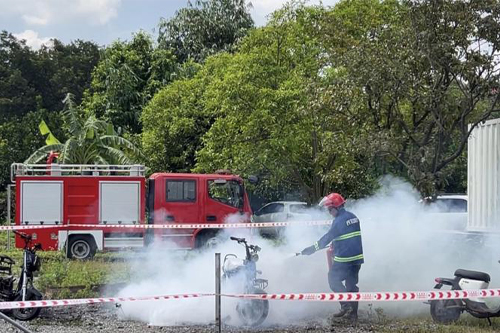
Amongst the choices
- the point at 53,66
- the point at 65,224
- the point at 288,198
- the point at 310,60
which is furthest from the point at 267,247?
the point at 53,66

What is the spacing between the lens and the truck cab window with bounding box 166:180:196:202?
17906 mm

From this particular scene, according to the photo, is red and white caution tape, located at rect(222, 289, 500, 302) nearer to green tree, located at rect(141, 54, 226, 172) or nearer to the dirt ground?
the dirt ground

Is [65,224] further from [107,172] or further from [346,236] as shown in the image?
[346,236]

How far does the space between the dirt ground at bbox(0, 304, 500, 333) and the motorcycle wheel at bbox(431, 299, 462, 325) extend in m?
0.11

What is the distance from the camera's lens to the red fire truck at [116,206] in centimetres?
1758

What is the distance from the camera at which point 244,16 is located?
1526 inches

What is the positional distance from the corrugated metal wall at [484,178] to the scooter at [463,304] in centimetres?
314

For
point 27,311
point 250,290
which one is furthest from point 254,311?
point 27,311

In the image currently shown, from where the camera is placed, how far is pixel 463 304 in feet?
29.8

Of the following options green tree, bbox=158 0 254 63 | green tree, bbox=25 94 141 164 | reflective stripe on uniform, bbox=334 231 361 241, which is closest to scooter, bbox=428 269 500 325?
reflective stripe on uniform, bbox=334 231 361 241

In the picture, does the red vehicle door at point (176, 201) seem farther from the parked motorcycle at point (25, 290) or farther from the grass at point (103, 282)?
the parked motorcycle at point (25, 290)

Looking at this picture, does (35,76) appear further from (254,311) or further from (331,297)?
(331,297)

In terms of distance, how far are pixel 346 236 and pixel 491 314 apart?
212 centimetres

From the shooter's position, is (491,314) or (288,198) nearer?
(491,314)
